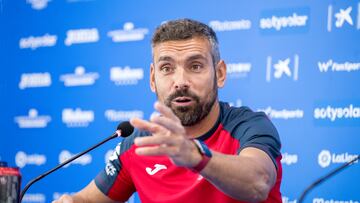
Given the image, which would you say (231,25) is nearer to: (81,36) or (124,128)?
(81,36)

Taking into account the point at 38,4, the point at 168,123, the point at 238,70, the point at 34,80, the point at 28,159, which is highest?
the point at 38,4

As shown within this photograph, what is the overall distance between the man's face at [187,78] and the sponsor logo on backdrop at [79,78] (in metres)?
2.00

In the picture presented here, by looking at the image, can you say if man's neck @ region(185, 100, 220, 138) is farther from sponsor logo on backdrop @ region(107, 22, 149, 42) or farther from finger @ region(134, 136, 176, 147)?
sponsor logo on backdrop @ region(107, 22, 149, 42)

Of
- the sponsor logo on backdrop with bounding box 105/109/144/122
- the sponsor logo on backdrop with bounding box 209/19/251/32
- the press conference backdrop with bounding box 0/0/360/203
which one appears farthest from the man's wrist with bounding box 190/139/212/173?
the sponsor logo on backdrop with bounding box 105/109/144/122

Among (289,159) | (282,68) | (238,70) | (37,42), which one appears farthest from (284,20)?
(37,42)

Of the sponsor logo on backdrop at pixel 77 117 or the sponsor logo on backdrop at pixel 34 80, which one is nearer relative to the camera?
the sponsor logo on backdrop at pixel 77 117

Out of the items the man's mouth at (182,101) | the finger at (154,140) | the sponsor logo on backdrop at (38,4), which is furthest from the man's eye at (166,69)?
the sponsor logo on backdrop at (38,4)

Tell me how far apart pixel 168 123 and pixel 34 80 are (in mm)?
3116

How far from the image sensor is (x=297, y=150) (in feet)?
10.5

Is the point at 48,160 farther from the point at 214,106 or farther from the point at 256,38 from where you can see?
the point at 214,106

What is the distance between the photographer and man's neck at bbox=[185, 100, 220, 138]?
6.83ft

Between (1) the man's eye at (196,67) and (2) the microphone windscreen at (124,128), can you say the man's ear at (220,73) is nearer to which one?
(1) the man's eye at (196,67)

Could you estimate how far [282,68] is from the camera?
3.29 metres

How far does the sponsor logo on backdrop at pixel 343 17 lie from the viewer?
312cm
